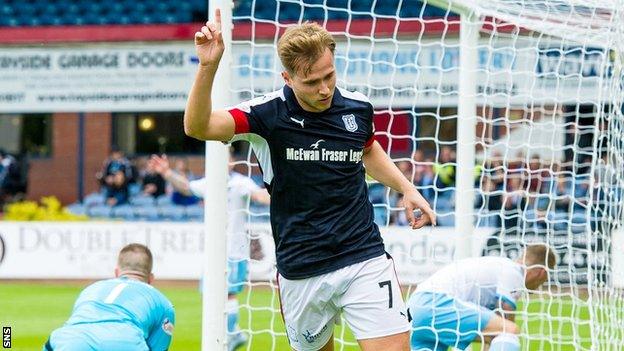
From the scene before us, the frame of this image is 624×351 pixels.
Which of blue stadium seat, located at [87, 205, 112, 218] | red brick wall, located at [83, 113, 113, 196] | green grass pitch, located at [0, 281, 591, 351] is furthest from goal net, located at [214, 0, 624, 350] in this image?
red brick wall, located at [83, 113, 113, 196]

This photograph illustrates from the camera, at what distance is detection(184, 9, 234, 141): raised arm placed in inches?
156

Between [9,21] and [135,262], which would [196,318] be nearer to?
[135,262]

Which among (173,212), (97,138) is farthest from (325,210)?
(97,138)

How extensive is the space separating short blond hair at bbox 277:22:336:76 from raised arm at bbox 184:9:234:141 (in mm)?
291

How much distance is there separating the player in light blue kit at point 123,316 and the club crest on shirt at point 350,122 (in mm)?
1236

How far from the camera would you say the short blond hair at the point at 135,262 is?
17.3ft

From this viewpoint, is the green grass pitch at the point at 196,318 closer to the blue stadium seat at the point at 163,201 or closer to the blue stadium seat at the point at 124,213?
the blue stadium seat at the point at 124,213

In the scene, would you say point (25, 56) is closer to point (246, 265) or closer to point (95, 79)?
point (95, 79)

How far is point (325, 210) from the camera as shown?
4531mm

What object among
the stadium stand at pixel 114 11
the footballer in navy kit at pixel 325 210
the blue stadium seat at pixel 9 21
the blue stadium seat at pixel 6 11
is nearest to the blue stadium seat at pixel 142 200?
the stadium stand at pixel 114 11

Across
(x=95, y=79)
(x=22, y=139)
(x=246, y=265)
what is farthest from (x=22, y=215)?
(x=246, y=265)

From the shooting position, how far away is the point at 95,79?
18.6 m

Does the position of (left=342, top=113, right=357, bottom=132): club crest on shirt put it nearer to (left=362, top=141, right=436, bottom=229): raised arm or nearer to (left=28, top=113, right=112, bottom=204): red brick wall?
(left=362, top=141, right=436, bottom=229): raised arm

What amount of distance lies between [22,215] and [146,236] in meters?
3.14
